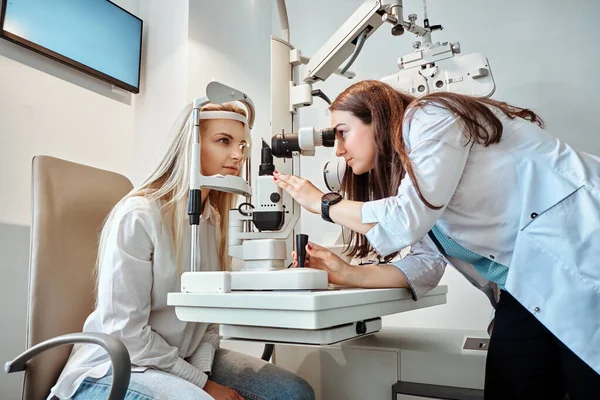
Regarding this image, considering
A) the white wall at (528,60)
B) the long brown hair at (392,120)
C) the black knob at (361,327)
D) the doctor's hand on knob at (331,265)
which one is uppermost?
the white wall at (528,60)

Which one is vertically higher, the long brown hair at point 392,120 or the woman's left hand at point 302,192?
the long brown hair at point 392,120

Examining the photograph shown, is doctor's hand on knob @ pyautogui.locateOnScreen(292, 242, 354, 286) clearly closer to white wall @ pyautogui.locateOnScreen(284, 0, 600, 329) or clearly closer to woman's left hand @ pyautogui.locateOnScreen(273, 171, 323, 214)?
woman's left hand @ pyautogui.locateOnScreen(273, 171, 323, 214)

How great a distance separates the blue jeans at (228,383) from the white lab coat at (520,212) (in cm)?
54

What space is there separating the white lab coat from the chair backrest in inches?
31.8

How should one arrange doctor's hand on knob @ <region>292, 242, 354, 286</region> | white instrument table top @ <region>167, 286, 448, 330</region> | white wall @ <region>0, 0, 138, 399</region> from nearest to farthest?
white instrument table top @ <region>167, 286, 448, 330</region>, doctor's hand on knob @ <region>292, 242, 354, 286</region>, white wall @ <region>0, 0, 138, 399</region>

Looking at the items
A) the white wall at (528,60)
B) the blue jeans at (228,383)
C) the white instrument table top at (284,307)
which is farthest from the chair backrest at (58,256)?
the white wall at (528,60)

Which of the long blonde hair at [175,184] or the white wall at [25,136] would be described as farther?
the white wall at [25,136]

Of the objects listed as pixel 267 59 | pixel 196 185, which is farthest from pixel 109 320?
pixel 267 59

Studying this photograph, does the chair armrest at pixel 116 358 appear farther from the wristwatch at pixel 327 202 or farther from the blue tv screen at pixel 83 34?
the blue tv screen at pixel 83 34

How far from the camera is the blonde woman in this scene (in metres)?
0.98

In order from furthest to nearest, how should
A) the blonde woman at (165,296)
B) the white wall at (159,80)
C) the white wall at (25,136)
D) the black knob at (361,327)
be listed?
1. the white wall at (159,80)
2. the white wall at (25,136)
3. the blonde woman at (165,296)
4. the black knob at (361,327)

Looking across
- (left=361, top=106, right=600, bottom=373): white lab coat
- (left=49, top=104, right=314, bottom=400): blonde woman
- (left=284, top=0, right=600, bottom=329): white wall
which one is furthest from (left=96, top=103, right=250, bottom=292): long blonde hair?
(left=284, top=0, right=600, bottom=329): white wall

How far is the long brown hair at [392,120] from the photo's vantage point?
891 mm

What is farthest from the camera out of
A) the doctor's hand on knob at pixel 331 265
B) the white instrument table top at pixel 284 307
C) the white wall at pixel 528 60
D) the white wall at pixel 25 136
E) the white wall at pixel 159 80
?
the white wall at pixel 159 80
